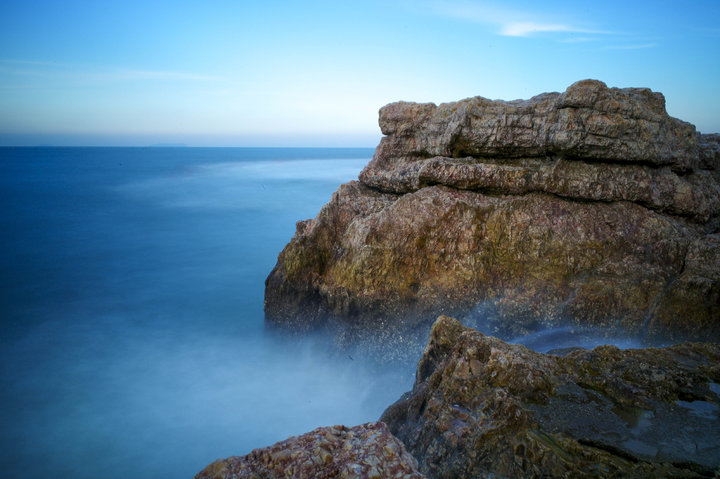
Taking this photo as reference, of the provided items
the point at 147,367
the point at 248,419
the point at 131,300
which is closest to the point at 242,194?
the point at 131,300

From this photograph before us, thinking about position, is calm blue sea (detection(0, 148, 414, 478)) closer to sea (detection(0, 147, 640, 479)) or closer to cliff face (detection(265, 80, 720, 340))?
sea (detection(0, 147, 640, 479))

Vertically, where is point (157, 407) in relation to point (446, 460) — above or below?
below

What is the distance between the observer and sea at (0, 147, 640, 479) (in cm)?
705

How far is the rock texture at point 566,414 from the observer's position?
9.43 feet

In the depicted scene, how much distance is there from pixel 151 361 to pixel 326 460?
27.2 feet

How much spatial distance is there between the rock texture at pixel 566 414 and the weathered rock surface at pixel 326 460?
0.84 m

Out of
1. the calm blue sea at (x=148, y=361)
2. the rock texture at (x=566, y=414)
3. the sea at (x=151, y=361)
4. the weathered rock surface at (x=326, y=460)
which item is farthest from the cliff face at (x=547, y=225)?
the weathered rock surface at (x=326, y=460)

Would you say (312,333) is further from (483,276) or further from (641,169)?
(641,169)

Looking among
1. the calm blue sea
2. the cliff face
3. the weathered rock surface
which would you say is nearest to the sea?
the calm blue sea

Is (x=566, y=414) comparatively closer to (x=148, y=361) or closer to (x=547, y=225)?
(x=547, y=225)

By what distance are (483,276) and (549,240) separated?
1.20 metres

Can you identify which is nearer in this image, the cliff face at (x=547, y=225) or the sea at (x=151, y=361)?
the cliff face at (x=547, y=225)

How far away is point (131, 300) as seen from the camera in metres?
12.1

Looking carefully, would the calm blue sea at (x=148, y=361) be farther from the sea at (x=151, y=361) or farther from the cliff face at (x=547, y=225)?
the cliff face at (x=547, y=225)
